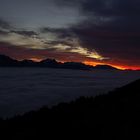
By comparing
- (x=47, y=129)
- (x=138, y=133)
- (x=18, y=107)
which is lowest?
(x=18, y=107)

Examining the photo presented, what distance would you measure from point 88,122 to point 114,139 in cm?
318

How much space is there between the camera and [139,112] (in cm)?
1404

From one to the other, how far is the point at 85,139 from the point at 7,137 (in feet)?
19.8

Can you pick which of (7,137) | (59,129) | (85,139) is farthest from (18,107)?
(85,139)

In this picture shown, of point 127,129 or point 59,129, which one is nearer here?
point 127,129

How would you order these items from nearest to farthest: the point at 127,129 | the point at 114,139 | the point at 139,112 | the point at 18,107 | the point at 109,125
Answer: the point at 114,139 < the point at 127,129 < the point at 109,125 < the point at 139,112 < the point at 18,107

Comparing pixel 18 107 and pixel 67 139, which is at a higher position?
Answer: pixel 67 139

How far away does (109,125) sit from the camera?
39.4 ft

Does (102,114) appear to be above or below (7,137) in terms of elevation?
above

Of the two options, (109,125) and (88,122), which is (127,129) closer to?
(109,125)

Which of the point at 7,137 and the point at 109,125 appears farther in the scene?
the point at 7,137

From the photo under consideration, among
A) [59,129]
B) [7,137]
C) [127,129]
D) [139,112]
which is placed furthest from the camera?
[7,137]

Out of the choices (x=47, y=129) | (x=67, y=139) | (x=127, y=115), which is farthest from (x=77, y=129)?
(x=127, y=115)

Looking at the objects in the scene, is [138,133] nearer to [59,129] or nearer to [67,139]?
[67,139]
